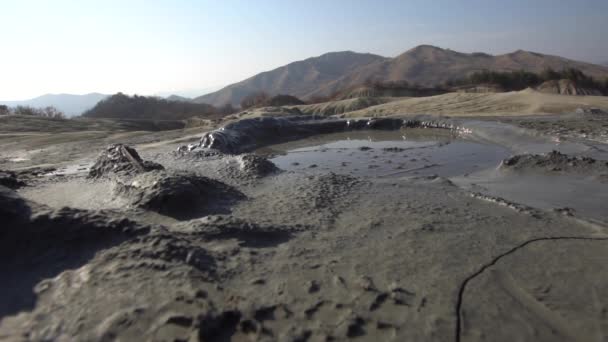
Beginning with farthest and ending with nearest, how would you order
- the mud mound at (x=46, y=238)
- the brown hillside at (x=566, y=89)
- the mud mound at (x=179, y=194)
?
1. the brown hillside at (x=566, y=89)
2. the mud mound at (x=179, y=194)
3. the mud mound at (x=46, y=238)

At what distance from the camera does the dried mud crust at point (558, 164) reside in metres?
3.54

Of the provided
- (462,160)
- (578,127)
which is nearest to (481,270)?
(462,160)

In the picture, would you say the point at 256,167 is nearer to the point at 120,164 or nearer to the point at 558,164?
the point at 120,164

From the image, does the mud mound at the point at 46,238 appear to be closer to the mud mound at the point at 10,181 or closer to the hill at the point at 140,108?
the mud mound at the point at 10,181

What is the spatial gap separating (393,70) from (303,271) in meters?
58.5

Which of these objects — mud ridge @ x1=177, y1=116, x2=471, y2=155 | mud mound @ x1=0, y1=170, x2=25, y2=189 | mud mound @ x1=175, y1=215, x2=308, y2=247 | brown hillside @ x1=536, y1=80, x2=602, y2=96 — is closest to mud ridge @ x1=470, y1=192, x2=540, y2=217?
mud mound @ x1=175, y1=215, x2=308, y2=247

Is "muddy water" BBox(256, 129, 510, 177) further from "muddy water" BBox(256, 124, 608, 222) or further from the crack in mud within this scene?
the crack in mud

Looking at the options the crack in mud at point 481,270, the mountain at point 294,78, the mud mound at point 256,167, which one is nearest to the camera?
the crack in mud at point 481,270

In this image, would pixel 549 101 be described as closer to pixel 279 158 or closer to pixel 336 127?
pixel 336 127

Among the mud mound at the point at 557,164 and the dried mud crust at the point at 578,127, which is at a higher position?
the dried mud crust at the point at 578,127

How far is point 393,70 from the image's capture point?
56625 millimetres

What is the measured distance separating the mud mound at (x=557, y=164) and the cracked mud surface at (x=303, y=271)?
4.26 ft

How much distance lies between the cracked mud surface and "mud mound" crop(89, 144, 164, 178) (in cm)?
102

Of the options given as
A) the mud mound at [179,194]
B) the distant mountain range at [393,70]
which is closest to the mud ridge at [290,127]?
the mud mound at [179,194]
